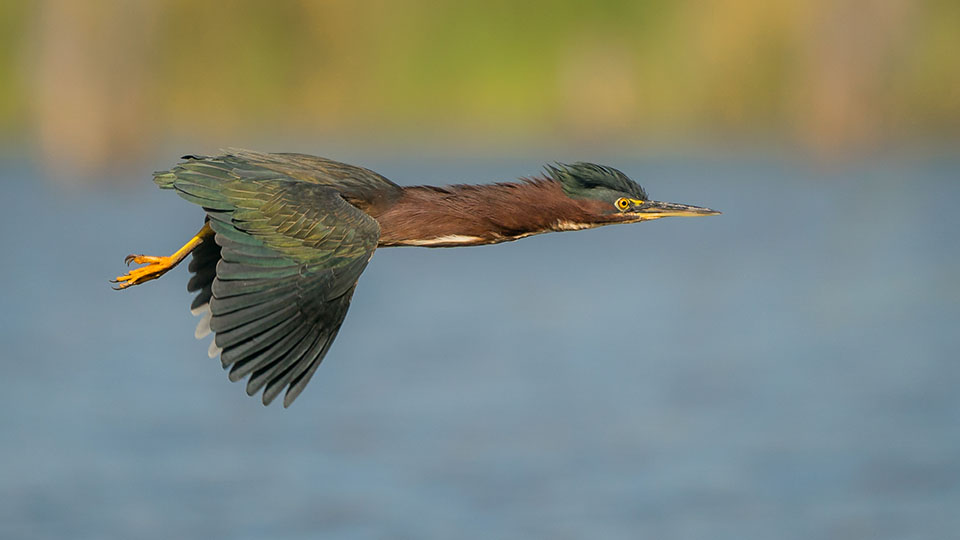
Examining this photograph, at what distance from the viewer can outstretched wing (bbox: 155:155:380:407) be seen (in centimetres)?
594

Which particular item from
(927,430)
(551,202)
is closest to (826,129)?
(927,430)

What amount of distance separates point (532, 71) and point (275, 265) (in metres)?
36.0

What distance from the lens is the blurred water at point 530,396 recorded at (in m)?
14.9

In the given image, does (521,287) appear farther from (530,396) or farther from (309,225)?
(309,225)

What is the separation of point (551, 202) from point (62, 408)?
13221 millimetres

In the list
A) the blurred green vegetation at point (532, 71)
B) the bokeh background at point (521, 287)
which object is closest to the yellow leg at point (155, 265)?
the bokeh background at point (521, 287)

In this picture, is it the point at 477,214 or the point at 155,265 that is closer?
the point at 477,214

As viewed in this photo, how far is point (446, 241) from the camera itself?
643 centimetres

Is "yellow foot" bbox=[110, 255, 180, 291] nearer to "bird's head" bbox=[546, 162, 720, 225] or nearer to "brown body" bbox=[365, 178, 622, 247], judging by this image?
"brown body" bbox=[365, 178, 622, 247]

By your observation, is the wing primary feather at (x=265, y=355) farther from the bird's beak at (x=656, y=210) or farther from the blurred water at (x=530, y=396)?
the blurred water at (x=530, y=396)

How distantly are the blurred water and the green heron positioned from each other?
24.9 feet

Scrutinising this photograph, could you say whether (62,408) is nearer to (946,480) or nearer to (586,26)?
(946,480)

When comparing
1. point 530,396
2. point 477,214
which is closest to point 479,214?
point 477,214

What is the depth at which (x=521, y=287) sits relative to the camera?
26.8 metres
